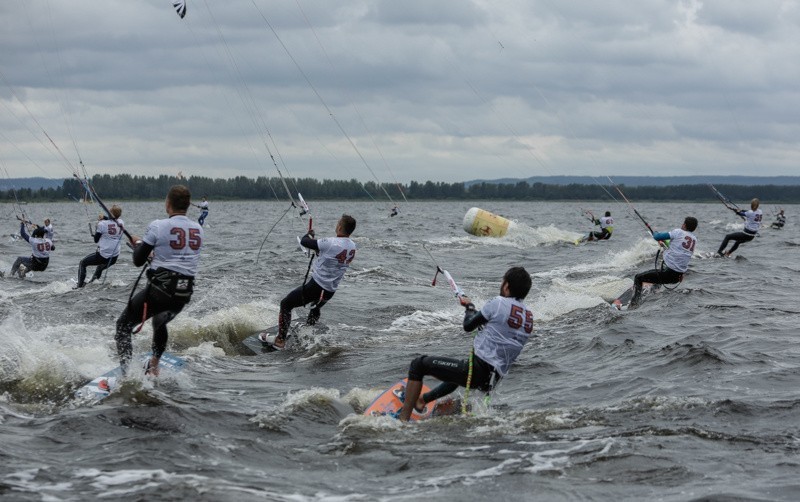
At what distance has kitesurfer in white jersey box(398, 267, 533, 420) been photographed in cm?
934

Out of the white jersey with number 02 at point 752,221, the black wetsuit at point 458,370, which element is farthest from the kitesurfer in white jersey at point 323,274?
the white jersey with number 02 at point 752,221

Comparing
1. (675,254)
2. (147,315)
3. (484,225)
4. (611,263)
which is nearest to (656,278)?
(675,254)

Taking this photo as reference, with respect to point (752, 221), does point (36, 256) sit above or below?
below

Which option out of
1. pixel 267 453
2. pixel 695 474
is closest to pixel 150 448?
pixel 267 453

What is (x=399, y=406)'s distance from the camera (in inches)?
389

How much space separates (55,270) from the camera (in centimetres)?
2941

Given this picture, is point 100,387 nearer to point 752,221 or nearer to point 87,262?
point 87,262

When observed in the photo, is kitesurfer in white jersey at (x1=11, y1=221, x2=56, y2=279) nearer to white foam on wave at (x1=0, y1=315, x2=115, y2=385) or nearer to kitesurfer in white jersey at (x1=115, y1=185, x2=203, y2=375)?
white foam on wave at (x1=0, y1=315, x2=115, y2=385)

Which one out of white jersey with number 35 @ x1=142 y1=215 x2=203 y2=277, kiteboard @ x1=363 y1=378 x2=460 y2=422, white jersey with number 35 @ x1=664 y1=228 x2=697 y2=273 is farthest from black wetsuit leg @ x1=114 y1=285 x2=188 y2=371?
white jersey with number 35 @ x1=664 y1=228 x2=697 y2=273

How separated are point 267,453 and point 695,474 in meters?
3.86

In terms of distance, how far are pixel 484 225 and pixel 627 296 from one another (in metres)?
29.3

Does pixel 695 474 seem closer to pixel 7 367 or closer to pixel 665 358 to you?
pixel 665 358

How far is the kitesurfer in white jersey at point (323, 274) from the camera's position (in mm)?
14444

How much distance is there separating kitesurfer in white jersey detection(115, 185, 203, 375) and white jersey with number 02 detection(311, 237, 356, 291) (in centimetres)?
410
